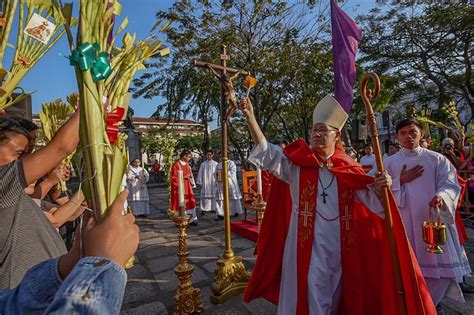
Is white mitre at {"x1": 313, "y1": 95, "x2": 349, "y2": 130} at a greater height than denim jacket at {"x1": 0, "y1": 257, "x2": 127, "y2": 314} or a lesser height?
greater

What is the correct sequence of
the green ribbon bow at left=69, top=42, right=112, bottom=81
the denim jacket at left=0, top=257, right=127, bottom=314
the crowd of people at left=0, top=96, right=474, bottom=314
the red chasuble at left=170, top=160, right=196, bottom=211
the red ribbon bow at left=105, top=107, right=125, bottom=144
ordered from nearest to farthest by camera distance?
the denim jacket at left=0, top=257, right=127, bottom=314, the green ribbon bow at left=69, top=42, right=112, bottom=81, the red ribbon bow at left=105, top=107, right=125, bottom=144, the crowd of people at left=0, top=96, right=474, bottom=314, the red chasuble at left=170, top=160, right=196, bottom=211

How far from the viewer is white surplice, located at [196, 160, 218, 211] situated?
915cm

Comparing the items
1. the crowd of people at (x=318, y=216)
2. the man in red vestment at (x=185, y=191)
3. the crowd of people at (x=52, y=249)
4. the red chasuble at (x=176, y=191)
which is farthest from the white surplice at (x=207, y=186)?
the crowd of people at (x=52, y=249)

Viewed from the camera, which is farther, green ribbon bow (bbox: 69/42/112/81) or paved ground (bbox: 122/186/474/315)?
paved ground (bbox: 122/186/474/315)

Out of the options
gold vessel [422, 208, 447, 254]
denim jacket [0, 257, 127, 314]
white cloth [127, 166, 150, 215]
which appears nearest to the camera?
denim jacket [0, 257, 127, 314]

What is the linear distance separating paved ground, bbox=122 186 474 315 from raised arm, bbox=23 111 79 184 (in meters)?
2.43

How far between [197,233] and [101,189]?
20.0 feet

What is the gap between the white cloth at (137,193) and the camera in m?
9.14

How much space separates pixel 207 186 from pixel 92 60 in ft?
27.6

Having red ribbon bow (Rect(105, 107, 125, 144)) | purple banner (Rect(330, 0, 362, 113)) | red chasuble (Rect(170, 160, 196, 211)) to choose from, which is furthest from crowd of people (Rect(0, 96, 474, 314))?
red chasuble (Rect(170, 160, 196, 211))

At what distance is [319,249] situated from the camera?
2.36 meters

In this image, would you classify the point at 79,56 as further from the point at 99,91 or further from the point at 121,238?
the point at 121,238

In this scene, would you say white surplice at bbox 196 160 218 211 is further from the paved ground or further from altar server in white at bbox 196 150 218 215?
the paved ground

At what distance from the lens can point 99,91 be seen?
874mm
